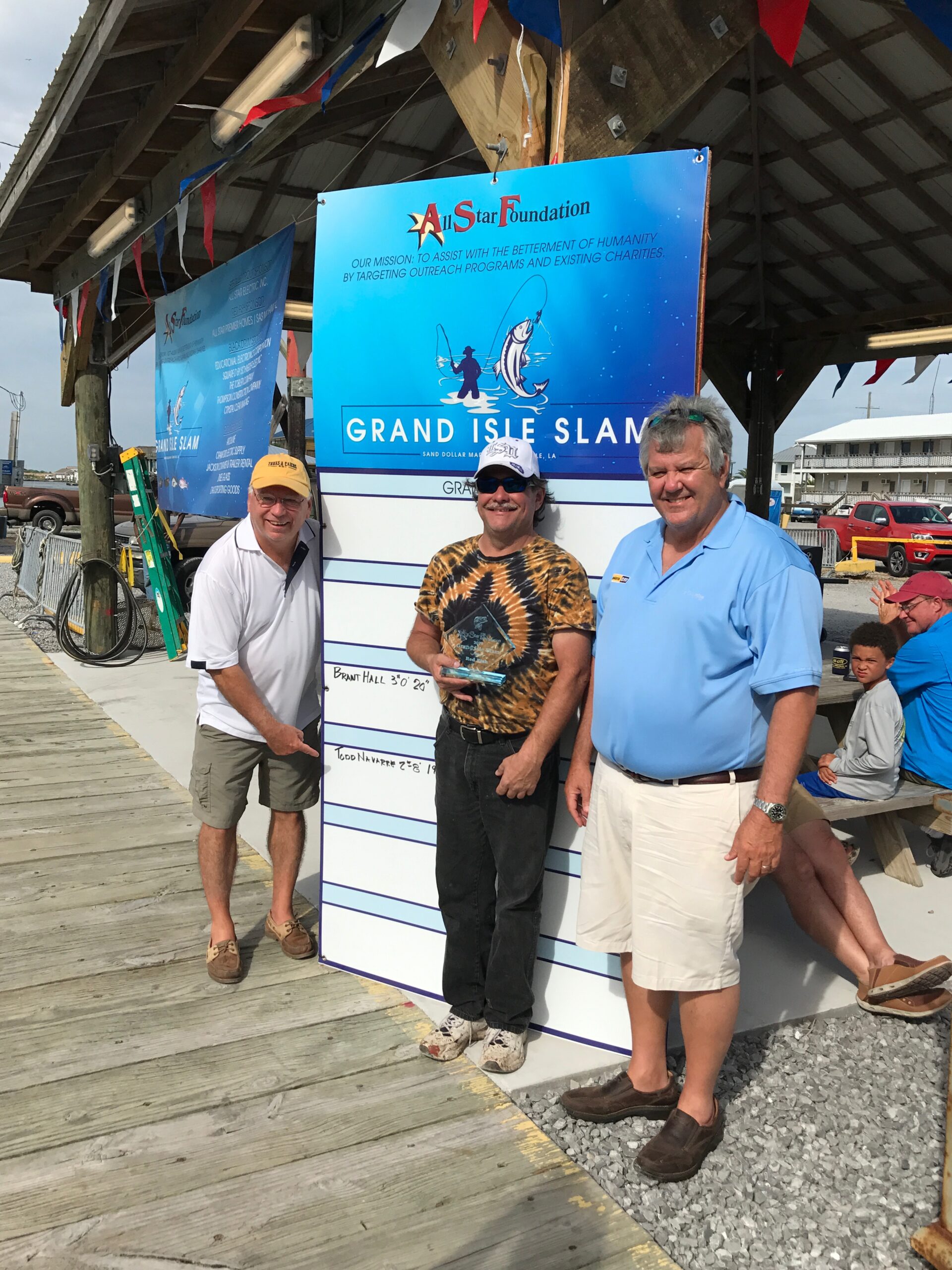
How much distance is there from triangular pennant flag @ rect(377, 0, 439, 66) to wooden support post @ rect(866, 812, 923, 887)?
349cm

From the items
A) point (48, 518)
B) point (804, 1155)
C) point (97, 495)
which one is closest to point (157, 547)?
point (97, 495)

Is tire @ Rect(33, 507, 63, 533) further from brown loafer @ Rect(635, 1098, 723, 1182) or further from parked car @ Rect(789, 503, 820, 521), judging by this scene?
brown loafer @ Rect(635, 1098, 723, 1182)

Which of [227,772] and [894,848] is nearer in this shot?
[227,772]

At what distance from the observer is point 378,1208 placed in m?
2.16

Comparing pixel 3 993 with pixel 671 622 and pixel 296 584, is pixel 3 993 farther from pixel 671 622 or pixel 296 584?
pixel 671 622

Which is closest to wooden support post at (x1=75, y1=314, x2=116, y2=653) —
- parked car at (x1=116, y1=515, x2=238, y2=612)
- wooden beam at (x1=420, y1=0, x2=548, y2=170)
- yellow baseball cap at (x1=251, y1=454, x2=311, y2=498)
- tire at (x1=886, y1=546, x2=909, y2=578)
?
parked car at (x1=116, y1=515, x2=238, y2=612)

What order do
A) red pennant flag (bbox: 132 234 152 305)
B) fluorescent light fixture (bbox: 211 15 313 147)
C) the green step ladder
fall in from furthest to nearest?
1. the green step ladder
2. red pennant flag (bbox: 132 234 152 305)
3. fluorescent light fixture (bbox: 211 15 313 147)

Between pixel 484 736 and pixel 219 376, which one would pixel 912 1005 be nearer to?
pixel 484 736

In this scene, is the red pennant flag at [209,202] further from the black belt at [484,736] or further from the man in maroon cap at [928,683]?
the man in maroon cap at [928,683]

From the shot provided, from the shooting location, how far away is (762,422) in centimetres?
1147

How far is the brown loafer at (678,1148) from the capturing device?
2.28 metres

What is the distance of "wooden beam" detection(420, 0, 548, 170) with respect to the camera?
2838 mm

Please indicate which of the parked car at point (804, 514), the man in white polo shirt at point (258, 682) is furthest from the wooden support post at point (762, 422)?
the parked car at point (804, 514)

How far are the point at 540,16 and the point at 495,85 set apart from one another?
10.6 inches
